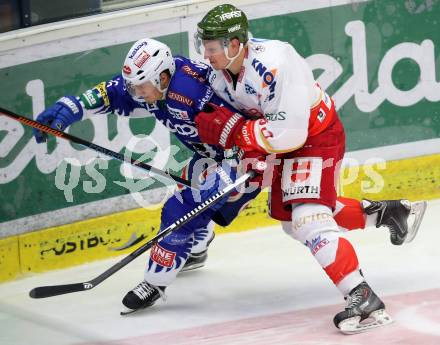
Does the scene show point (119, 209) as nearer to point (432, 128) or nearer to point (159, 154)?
point (159, 154)

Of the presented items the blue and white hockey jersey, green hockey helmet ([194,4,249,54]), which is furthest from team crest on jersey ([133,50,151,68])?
green hockey helmet ([194,4,249,54])

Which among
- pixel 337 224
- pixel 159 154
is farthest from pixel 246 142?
pixel 159 154

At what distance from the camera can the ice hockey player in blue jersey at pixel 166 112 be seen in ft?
15.8

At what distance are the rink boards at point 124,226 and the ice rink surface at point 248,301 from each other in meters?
0.07

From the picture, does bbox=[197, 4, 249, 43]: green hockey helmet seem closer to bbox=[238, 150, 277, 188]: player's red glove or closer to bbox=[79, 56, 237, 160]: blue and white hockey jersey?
bbox=[79, 56, 237, 160]: blue and white hockey jersey

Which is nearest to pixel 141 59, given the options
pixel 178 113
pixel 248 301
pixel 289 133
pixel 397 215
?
pixel 178 113

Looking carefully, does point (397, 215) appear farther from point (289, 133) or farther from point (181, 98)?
point (181, 98)

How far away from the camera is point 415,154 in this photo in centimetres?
629

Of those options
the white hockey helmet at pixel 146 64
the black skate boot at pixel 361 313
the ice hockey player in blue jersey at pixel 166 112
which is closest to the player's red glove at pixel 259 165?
the ice hockey player in blue jersey at pixel 166 112

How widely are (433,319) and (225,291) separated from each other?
111 cm

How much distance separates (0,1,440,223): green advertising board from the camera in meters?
5.88

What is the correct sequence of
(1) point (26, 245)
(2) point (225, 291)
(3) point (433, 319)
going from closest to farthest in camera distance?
1. (3) point (433, 319)
2. (2) point (225, 291)
3. (1) point (26, 245)

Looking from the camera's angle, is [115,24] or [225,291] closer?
[225,291]

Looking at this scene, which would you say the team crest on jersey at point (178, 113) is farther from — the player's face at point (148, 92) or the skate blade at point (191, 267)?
the skate blade at point (191, 267)
